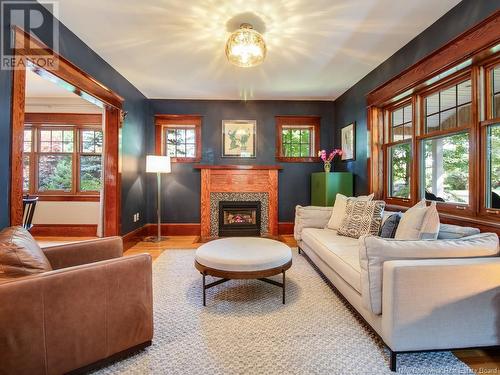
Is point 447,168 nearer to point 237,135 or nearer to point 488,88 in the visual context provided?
point 488,88

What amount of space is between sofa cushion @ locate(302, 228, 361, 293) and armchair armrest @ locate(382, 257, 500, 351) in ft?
1.23

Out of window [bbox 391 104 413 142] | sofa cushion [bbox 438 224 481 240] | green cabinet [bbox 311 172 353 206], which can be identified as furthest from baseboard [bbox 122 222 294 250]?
sofa cushion [bbox 438 224 481 240]

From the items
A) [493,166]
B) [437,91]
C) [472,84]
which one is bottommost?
[493,166]

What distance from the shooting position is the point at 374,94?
3383mm

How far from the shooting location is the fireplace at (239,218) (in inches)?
191

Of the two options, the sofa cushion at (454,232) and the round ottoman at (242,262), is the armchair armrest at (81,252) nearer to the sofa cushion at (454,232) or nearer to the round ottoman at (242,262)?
the round ottoman at (242,262)

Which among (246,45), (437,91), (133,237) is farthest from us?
(133,237)

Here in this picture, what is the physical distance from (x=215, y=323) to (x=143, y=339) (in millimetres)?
537

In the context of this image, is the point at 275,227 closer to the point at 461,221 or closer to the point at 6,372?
the point at 461,221

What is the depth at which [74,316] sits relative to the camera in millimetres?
1341

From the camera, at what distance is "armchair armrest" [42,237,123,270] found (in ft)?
6.03

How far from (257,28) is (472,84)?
1.94 metres

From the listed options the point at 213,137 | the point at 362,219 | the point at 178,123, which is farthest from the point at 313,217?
the point at 178,123

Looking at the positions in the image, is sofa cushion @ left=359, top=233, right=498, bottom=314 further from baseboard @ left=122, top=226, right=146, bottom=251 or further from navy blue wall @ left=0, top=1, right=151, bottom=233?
baseboard @ left=122, top=226, right=146, bottom=251
